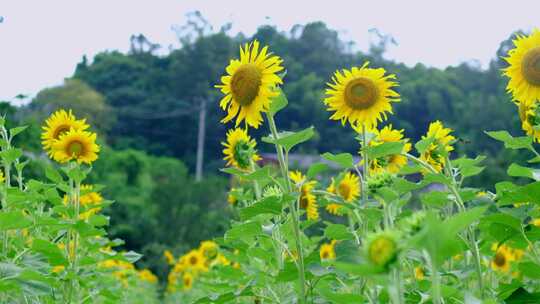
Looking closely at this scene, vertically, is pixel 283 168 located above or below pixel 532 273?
above

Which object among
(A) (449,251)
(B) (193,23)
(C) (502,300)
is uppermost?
(B) (193,23)

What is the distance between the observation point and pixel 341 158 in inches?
71.4

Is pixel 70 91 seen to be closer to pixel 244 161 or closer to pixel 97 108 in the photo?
pixel 97 108

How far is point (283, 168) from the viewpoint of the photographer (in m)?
1.69

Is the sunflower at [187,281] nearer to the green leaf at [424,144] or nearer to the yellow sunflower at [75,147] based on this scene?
the yellow sunflower at [75,147]

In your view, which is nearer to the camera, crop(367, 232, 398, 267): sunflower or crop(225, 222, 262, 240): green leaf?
crop(367, 232, 398, 267): sunflower

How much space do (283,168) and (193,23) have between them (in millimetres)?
48169

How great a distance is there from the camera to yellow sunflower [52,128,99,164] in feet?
9.27

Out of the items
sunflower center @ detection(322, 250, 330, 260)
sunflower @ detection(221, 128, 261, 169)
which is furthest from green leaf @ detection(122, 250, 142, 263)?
sunflower center @ detection(322, 250, 330, 260)

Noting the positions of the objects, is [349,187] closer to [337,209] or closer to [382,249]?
[337,209]

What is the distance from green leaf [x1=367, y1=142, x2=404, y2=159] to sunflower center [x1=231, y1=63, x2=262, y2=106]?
12.7 inches

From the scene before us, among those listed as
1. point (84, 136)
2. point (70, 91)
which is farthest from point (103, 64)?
point (84, 136)

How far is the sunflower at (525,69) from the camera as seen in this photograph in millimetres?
2021

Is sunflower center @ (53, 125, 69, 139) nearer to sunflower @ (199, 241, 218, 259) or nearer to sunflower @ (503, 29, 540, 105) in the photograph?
sunflower @ (503, 29, 540, 105)
